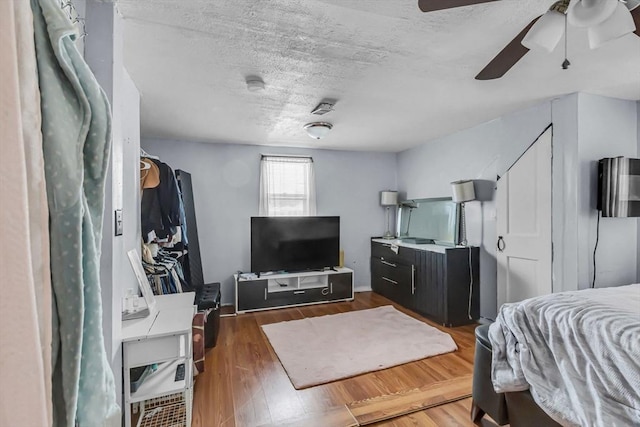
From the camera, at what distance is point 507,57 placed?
150 centimetres

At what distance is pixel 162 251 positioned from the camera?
114 inches

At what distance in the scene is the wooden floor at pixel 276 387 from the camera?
1870 mm

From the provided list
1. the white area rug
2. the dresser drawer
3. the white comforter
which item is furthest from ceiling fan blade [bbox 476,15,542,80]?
the dresser drawer

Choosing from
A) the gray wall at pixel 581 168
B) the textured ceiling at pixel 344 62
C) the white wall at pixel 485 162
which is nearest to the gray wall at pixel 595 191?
the gray wall at pixel 581 168

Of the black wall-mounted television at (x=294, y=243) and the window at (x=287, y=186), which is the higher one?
the window at (x=287, y=186)

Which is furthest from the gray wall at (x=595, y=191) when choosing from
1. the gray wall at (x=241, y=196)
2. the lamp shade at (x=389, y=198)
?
the gray wall at (x=241, y=196)

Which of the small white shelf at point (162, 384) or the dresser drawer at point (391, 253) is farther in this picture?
the dresser drawer at point (391, 253)

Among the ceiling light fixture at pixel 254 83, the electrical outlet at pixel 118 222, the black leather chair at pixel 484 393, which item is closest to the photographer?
the electrical outlet at pixel 118 222

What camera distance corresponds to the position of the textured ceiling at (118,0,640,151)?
4.79 ft

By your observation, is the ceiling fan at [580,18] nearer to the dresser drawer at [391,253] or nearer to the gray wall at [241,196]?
the dresser drawer at [391,253]

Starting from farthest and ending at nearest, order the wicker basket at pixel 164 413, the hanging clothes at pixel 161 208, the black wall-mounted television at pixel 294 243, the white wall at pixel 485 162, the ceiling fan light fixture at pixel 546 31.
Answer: the black wall-mounted television at pixel 294 243, the white wall at pixel 485 162, the hanging clothes at pixel 161 208, the wicker basket at pixel 164 413, the ceiling fan light fixture at pixel 546 31

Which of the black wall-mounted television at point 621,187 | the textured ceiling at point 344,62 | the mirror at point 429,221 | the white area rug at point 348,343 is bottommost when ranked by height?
the white area rug at point 348,343

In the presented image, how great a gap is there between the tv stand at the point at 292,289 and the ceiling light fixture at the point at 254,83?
2438 mm

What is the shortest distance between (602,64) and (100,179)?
285 cm
